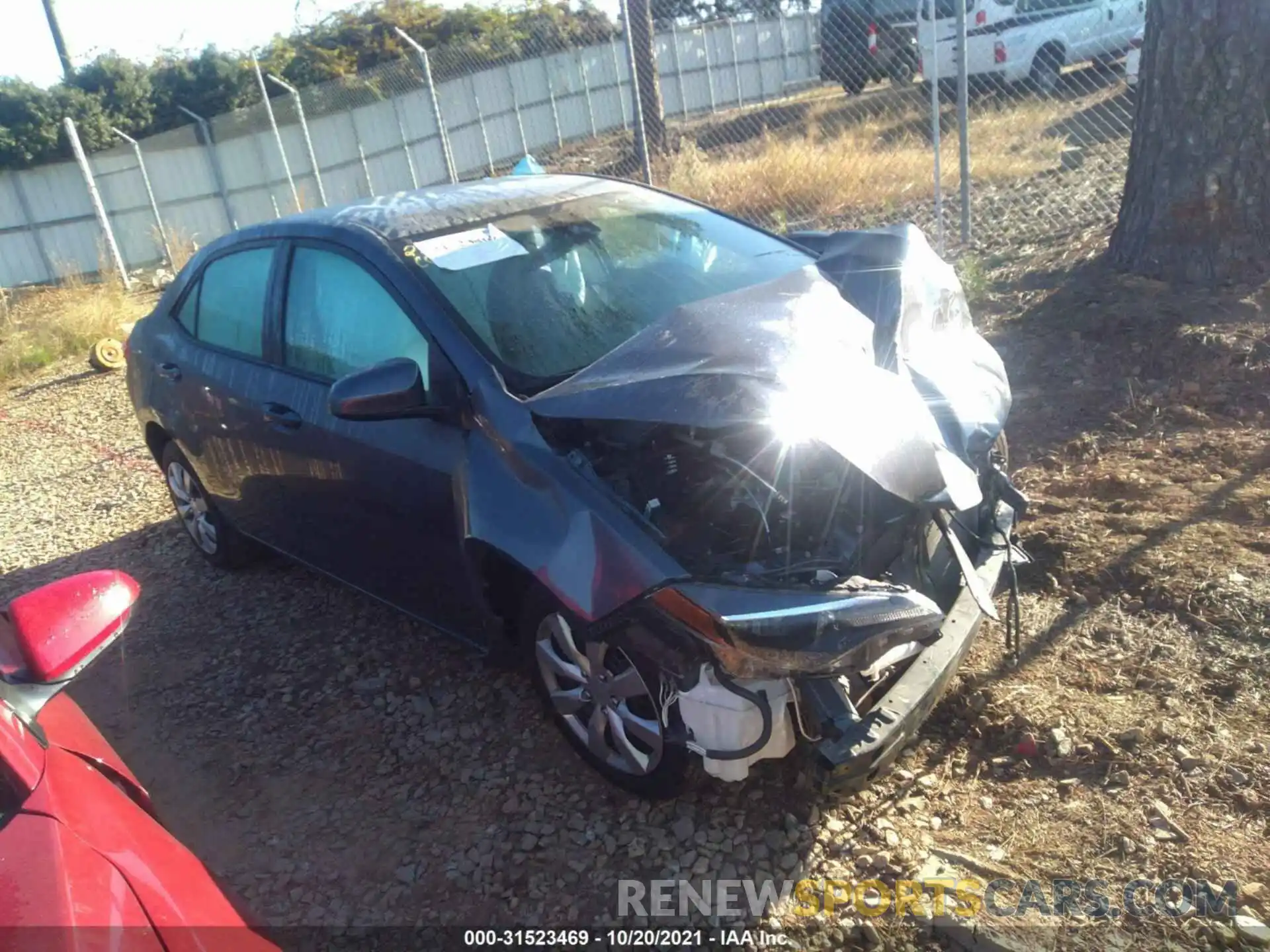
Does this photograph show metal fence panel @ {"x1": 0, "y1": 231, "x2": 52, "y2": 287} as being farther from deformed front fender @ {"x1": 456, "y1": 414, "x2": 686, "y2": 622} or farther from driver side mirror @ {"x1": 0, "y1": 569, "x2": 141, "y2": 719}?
driver side mirror @ {"x1": 0, "y1": 569, "x2": 141, "y2": 719}

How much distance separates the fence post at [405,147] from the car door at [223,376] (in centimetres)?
1371

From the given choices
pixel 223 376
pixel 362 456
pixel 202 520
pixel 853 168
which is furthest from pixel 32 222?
pixel 362 456

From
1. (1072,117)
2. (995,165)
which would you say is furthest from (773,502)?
(1072,117)

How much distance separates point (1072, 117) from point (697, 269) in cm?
1027

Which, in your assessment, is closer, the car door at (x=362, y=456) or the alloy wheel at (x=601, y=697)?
the alloy wheel at (x=601, y=697)

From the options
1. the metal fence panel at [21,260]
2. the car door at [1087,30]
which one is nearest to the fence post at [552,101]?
the metal fence panel at [21,260]

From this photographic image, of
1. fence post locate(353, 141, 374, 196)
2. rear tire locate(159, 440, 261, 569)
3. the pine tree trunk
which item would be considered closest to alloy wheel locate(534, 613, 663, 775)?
rear tire locate(159, 440, 261, 569)

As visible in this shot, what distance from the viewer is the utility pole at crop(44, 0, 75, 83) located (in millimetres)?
21797

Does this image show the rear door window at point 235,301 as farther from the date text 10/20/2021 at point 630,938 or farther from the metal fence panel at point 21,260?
the metal fence panel at point 21,260

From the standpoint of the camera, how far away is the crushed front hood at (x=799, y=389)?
261cm

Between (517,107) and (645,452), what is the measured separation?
61.6 feet

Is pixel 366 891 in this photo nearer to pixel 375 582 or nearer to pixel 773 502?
pixel 375 582

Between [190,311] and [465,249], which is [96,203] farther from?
[465,249]

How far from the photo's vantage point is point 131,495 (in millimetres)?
6684
